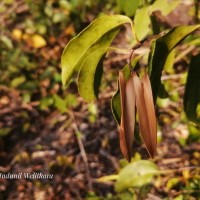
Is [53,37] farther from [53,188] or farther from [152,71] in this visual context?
[152,71]

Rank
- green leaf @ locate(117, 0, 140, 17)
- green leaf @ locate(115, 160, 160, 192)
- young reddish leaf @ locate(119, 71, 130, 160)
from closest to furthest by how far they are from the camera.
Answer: young reddish leaf @ locate(119, 71, 130, 160) < green leaf @ locate(117, 0, 140, 17) < green leaf @ locate(115, 160, 160, 192)

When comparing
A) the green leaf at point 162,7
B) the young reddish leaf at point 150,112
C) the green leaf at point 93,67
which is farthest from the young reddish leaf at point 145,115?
the green leaf at point 162,7

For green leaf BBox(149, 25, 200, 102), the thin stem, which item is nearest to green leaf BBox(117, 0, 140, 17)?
green leaf BBox(149, 25, 200, 102)

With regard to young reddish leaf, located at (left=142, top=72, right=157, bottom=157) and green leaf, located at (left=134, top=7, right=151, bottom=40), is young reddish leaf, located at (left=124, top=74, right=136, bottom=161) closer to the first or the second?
young reddish leaf, located at (left=142, top=72, right=157, bottom=157)

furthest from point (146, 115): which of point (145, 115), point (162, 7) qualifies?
point (162, 7)

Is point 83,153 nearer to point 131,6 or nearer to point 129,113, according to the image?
point 131,6

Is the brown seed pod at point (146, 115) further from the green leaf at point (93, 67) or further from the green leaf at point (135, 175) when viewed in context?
the green leaf at point (135, 175)

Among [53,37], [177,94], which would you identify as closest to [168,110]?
[177,94]
